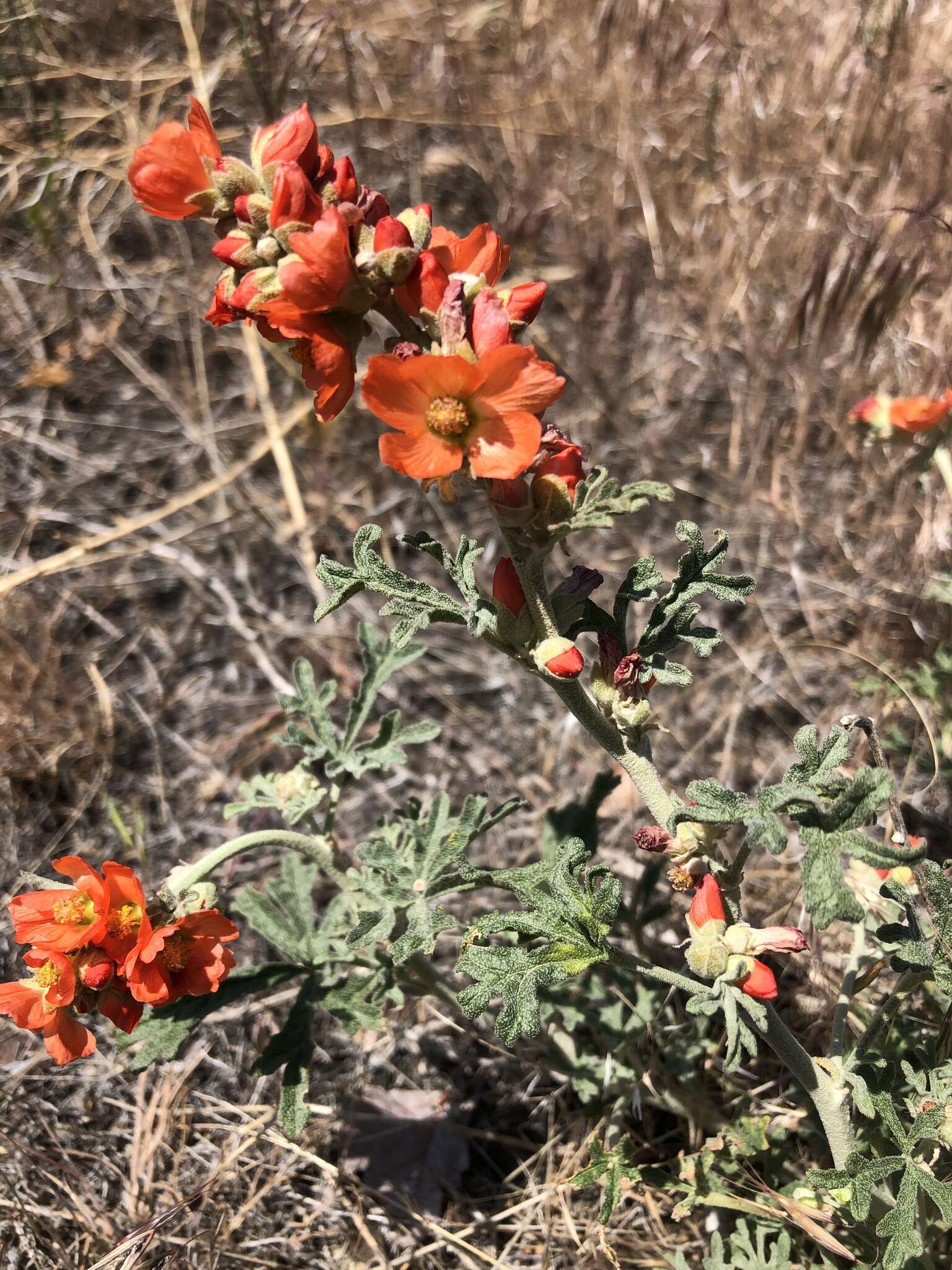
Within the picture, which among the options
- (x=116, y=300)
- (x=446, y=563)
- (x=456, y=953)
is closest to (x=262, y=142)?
(x=446, y=563)

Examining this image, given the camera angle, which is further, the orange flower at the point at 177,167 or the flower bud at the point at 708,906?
the flower bud at the point at 708,906

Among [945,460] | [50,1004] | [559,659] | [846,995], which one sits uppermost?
[559,659]

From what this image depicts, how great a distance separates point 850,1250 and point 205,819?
6.76 ft

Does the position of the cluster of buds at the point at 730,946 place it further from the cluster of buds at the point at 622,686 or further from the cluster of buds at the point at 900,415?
the cluster of buds at the point at 900,415

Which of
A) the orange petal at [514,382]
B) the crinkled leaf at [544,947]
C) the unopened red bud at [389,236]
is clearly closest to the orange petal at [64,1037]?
the crinkled leaf at [544,947]

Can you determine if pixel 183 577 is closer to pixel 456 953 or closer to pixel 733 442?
pixel 456 953

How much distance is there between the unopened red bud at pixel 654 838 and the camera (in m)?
1.62

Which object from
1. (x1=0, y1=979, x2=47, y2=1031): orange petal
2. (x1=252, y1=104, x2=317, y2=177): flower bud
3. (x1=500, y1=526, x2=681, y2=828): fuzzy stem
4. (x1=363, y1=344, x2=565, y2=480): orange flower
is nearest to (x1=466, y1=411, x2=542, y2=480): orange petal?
(x1=363, y1=344, x2=565, y2=480): orange flower

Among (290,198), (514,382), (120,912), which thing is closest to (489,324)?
(514,382)

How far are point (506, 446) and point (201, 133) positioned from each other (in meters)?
0.69

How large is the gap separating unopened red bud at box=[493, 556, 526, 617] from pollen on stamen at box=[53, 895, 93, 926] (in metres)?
0.92

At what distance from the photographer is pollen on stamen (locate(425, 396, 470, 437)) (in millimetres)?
1452

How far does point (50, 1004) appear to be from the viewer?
1746 millimetres

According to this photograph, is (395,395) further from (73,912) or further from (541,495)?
(73,912)
